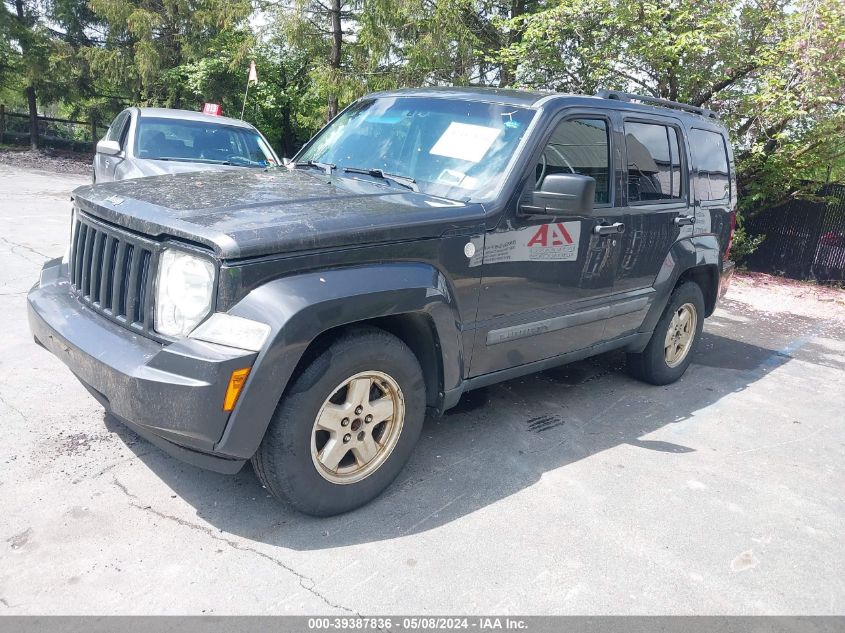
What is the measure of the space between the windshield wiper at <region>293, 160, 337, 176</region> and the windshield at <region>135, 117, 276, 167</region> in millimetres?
4146

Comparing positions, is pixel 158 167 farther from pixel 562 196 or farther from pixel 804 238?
pixel 804 238

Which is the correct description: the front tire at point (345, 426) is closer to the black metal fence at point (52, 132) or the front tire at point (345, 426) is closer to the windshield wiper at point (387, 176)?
the windshield wiper at point (387, 176)

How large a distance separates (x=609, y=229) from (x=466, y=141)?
41.8 inches

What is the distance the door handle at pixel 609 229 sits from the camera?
414cm

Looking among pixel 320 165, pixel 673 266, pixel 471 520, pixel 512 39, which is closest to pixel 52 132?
pixel 512 39

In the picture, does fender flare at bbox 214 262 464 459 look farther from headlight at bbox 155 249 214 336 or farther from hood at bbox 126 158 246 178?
hood at bbox 126 158 246 178

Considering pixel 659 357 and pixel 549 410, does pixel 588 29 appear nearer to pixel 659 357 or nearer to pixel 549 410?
pixel 659 357

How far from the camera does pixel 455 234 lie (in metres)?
3.32

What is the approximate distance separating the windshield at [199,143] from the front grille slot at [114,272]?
517 centimetres

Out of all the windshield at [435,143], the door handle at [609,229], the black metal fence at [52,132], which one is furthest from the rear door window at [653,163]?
the black metal fence at [52,132]

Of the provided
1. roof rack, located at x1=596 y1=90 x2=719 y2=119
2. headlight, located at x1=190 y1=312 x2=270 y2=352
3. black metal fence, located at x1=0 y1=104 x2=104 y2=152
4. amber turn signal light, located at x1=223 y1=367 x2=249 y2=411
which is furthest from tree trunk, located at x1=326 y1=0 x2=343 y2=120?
black metal fence, located at x1=0 y1=104 x2=104 y2=152

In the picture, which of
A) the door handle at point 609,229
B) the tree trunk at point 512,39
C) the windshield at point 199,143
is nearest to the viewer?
the door handle at point 609,229

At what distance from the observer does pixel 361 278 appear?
2943 millimetres
